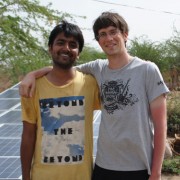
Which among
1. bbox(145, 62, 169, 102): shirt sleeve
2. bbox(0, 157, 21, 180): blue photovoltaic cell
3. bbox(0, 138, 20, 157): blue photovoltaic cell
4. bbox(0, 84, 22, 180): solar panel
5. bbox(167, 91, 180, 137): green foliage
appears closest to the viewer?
bbox(145, 62, 169, 102): shirt sleeve

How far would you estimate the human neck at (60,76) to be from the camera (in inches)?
103

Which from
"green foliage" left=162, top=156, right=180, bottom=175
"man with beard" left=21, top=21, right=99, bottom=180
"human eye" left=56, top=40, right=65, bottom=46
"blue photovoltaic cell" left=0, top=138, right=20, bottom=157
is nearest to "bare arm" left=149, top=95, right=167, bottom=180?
"man with beard" left=21, top=21, right=99, bottom=180

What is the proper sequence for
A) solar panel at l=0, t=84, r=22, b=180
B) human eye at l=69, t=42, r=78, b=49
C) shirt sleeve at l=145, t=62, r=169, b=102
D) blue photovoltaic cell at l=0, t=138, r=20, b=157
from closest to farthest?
shirt sleeve at l=145, t=62, r=169, b=102, human eye at l=69, t=42, r=78, b=49, solar panel at l=0, t=84, r=22, b=180, blue photovoltaic cell at l=0, t=138, r=20, b=157

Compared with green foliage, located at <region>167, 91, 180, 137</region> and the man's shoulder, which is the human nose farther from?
green foliage, located at <region>167, 91, 180, 137</region>

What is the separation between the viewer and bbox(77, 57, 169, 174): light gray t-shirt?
8.00 feet

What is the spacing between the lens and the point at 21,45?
12.4 metres

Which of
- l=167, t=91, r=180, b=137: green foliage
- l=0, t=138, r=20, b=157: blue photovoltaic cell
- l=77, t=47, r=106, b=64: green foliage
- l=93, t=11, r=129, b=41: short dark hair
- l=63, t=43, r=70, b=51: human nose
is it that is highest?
l=77, t=47, r=106, b=64: green foliage

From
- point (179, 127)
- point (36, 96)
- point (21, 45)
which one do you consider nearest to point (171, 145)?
point (179, 127)

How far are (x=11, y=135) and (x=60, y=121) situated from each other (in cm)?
195

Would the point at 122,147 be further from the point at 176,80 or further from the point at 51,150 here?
the point at 176,80

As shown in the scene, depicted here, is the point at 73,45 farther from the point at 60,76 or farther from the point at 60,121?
the point at 60,121

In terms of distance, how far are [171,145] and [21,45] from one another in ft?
19.6

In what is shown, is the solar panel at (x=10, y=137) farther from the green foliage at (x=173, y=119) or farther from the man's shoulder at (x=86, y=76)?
the green foliage at (x=173, y=119)

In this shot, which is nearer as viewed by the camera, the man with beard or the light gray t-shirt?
the light gray t-shirt
